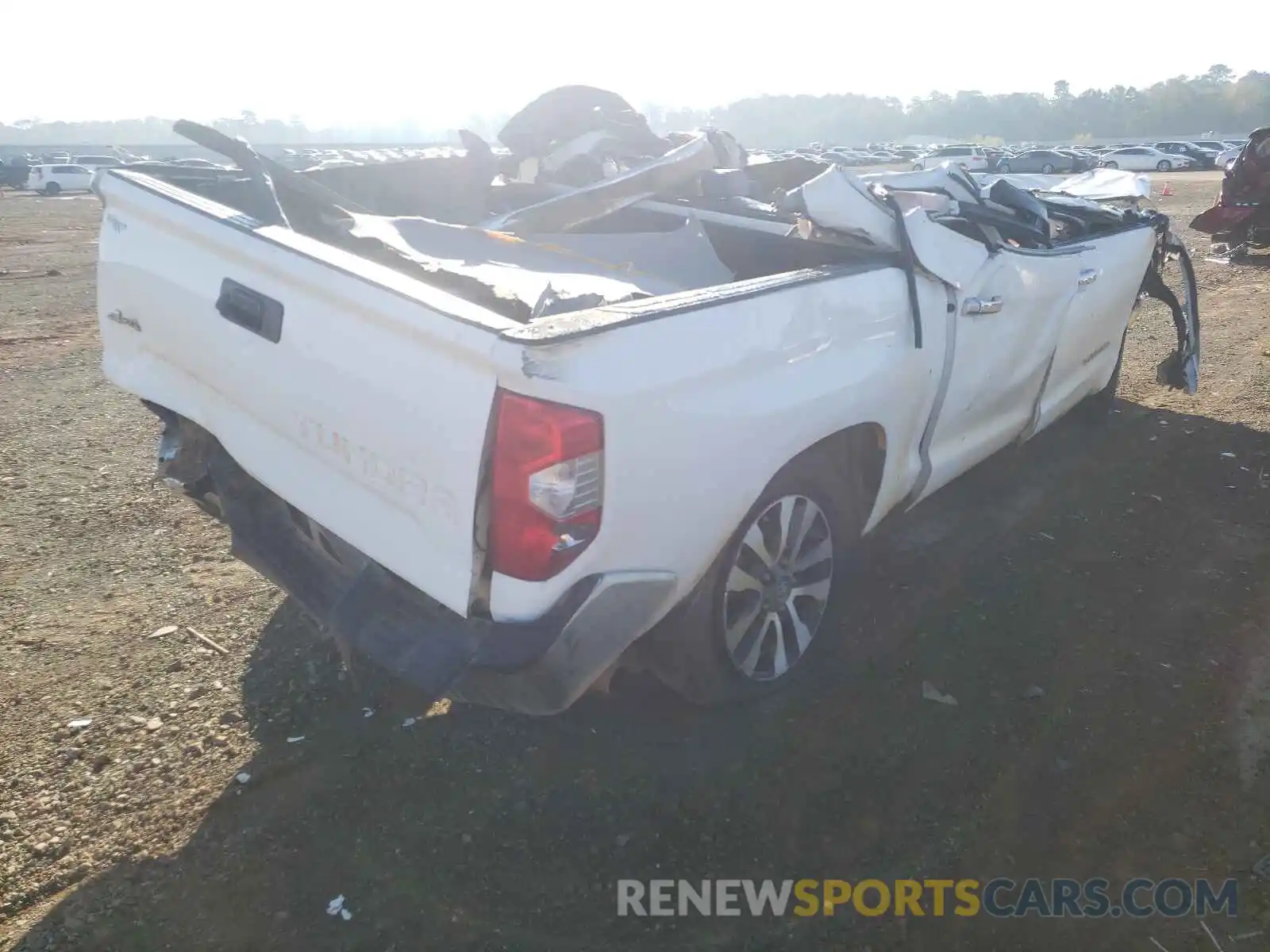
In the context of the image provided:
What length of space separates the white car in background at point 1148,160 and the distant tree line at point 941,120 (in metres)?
37.8

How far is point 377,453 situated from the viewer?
7.97 ft

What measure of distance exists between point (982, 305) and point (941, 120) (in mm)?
133464

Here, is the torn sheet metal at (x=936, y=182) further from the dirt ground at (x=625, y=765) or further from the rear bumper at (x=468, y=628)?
the rear bumper at (x=468, y=628)

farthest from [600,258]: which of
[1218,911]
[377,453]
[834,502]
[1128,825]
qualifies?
[1218,911]

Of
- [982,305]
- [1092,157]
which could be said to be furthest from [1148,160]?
[982,305]

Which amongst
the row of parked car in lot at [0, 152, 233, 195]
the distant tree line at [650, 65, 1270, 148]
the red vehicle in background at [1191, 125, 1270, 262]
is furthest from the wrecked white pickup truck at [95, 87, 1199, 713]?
the distant tree line at [650, 65, 1270, 148]

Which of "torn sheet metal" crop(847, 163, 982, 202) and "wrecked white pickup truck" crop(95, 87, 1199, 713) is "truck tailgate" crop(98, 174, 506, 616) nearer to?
"wrecked white pickup truck" crop(95, 87, 1199, 713)

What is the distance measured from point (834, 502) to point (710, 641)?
72 cm

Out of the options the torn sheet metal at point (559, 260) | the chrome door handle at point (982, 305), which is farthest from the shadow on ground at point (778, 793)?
the torn sheet metal at point (559, 260)

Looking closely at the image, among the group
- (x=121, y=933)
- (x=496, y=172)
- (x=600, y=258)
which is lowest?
(x=121, y=933)

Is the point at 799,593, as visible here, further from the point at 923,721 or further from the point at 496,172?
the point at 496,172

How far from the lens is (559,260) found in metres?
3.52

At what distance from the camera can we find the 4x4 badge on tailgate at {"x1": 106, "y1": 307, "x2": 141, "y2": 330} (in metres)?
3.22

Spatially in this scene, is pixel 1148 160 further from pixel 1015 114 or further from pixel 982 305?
pixel 1015 114
